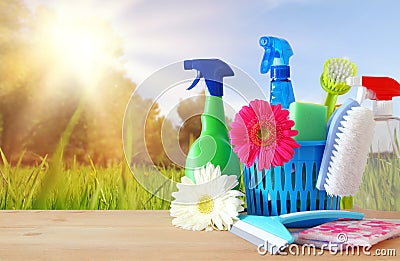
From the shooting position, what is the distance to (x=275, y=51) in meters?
0.89

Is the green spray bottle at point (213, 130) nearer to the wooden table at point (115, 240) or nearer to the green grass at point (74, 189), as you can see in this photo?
the wooden table at point (115, 240)

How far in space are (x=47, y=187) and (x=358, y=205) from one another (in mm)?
763

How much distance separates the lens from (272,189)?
2.76 ft

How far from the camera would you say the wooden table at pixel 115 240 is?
0.64m

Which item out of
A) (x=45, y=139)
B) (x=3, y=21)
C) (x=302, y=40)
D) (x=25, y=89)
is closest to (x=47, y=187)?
(x=45, y=139)

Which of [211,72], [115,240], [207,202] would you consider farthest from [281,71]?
[115,240]

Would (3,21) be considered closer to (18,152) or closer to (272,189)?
(18,152)

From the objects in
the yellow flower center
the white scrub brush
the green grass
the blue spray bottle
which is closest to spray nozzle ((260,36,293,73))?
the blue spray bottle

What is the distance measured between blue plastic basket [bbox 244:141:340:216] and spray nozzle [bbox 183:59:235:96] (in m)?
0.16

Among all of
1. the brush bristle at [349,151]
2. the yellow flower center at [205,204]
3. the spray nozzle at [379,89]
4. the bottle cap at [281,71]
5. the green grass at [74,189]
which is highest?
the bottle cap at [281,71]

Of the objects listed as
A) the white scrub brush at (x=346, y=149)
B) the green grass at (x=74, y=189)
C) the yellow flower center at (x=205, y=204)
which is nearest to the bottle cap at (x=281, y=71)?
the white scrub brush at (x=346, y=149)

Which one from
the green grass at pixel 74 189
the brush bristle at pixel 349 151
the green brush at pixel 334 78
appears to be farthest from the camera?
the green grass at pixel 74 189

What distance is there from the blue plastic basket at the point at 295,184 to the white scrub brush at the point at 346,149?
2 centimetres

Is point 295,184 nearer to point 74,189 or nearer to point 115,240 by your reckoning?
point 115,240
